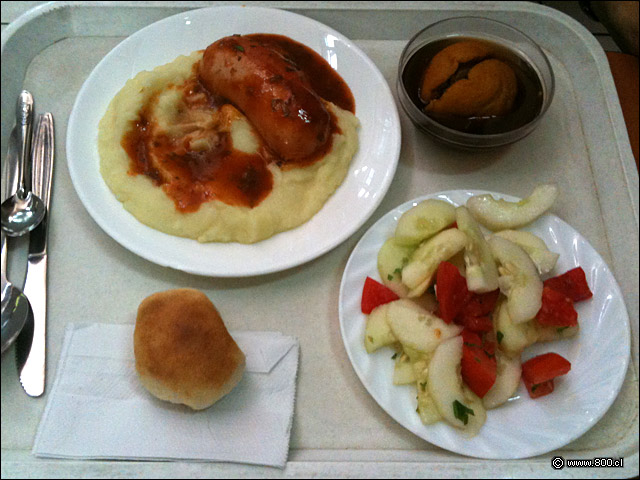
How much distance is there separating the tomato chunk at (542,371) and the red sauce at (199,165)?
1072mm

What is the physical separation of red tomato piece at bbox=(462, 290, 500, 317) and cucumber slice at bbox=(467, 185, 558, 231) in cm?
33

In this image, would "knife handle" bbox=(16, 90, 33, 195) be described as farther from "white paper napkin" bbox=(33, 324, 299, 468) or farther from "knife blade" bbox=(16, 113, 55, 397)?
"white paper napkin" bbox=(33, 324, 299, 468)

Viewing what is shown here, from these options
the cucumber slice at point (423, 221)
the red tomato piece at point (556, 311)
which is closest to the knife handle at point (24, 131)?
the cucumber slice at point (423, 221)

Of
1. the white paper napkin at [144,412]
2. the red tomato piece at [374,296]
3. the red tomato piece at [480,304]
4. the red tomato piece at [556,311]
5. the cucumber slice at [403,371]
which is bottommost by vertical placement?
the white paper napkin at [144,412]

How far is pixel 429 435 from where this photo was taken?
1494mm

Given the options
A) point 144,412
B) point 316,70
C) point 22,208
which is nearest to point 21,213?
point 22,208

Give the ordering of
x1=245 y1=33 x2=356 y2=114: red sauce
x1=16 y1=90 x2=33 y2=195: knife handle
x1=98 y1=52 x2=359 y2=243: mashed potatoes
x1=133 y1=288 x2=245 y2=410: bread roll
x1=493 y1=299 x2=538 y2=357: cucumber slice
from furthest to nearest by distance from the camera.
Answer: x1=245 y1=33 x2=356 y2=114: red sauce, x1=16 y1=90 x2=33 y2=195: knife handle, x1=98 y1=52 x2=359 y2=243: mashed potatoes, x1=493 y1=299 x2=538 y2=357: cucumber slice, x1=133 y1=288 x2=245 y2=410: bread roll

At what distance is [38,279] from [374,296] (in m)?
1.20

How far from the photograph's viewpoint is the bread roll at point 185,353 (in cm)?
144

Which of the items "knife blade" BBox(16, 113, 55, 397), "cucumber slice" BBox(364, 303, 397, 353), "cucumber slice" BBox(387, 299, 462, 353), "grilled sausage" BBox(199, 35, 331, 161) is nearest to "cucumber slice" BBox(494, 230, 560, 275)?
"cucumber slice" BBox(387, 299, 462, 353)

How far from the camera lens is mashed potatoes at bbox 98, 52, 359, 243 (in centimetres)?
178

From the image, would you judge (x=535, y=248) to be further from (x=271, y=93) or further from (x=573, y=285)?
(x=271, y=93)

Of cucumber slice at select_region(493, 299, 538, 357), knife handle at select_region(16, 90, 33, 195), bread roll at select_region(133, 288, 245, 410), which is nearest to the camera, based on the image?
bread roll at select_region(133, 288, 245, 410)

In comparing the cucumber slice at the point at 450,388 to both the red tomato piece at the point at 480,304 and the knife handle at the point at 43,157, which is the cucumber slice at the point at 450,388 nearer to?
the red tomato piece at the point at 480,304
